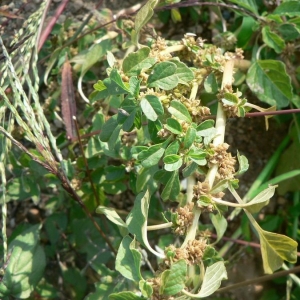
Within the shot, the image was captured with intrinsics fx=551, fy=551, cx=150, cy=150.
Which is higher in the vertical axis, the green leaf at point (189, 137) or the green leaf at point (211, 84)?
the green leaf at point (189, 137)

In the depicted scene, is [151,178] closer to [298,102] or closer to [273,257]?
[273,257]

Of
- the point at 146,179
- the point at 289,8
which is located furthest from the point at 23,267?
the point at 289,8

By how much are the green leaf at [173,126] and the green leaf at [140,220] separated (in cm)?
10

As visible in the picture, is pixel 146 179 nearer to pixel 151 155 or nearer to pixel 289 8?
pixel 151 155

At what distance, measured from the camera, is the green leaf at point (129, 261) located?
780 millimetres

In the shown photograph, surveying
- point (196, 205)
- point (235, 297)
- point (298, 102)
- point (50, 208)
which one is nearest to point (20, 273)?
point (50, 208)

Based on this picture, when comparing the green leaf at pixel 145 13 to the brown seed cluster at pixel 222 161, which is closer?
the brown seed cluster at pixel 222 161

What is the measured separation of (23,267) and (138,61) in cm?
52

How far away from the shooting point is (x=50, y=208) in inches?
53.7

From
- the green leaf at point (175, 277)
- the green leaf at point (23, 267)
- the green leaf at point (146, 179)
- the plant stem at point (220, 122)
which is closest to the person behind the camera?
the green leaf at point (175, 277)

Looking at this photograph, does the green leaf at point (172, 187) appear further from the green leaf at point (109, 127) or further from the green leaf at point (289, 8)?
the green leaf at point (289, 8)

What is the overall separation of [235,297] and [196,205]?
2.28ft

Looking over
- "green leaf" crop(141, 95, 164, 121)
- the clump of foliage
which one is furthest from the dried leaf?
"green leaf" crop(141, 95, 164, 121)

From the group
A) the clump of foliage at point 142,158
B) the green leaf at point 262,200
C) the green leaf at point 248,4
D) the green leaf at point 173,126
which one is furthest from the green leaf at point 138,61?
the green leaf at point 248,4
